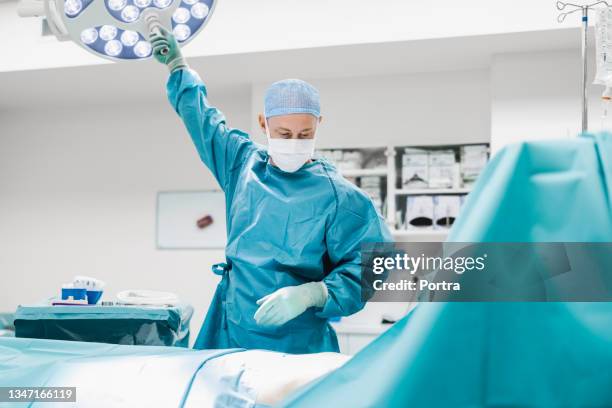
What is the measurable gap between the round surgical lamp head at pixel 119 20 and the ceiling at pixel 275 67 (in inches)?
88.9

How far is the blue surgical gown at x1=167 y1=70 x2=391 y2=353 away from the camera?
5.56 feet

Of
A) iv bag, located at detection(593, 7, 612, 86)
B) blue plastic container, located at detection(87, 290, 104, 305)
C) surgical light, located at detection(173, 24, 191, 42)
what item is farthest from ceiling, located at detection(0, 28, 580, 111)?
blue plastic container, located at detection(87, 290, 104, 305)

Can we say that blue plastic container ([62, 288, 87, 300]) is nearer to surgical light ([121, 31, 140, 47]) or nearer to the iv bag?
surgical light ([121, 31, 140, 47])

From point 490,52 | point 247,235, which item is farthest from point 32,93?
point 247,235

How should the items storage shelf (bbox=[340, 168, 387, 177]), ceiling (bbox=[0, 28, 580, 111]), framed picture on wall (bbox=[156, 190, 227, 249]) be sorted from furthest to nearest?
framed picture on wall (bbox=[156, 190, 227, 249])
storage shelf (bbox=[340, 168, 387, 177])
ceiling (bbox=[0, 28, 580, 111])

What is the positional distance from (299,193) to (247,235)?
0.63 feet

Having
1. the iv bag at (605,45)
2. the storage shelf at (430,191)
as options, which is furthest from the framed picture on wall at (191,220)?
the iv bag at (605,45)

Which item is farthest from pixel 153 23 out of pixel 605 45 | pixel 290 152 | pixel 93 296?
pixel 605 45

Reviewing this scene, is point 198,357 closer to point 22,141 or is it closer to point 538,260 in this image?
point 538,260

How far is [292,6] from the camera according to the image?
3928 millimetres

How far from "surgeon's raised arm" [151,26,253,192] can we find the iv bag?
1073 mm

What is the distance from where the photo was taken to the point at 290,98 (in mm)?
1791

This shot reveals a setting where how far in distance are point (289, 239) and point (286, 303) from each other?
221mm

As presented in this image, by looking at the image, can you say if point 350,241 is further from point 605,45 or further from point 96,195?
point 96,195
